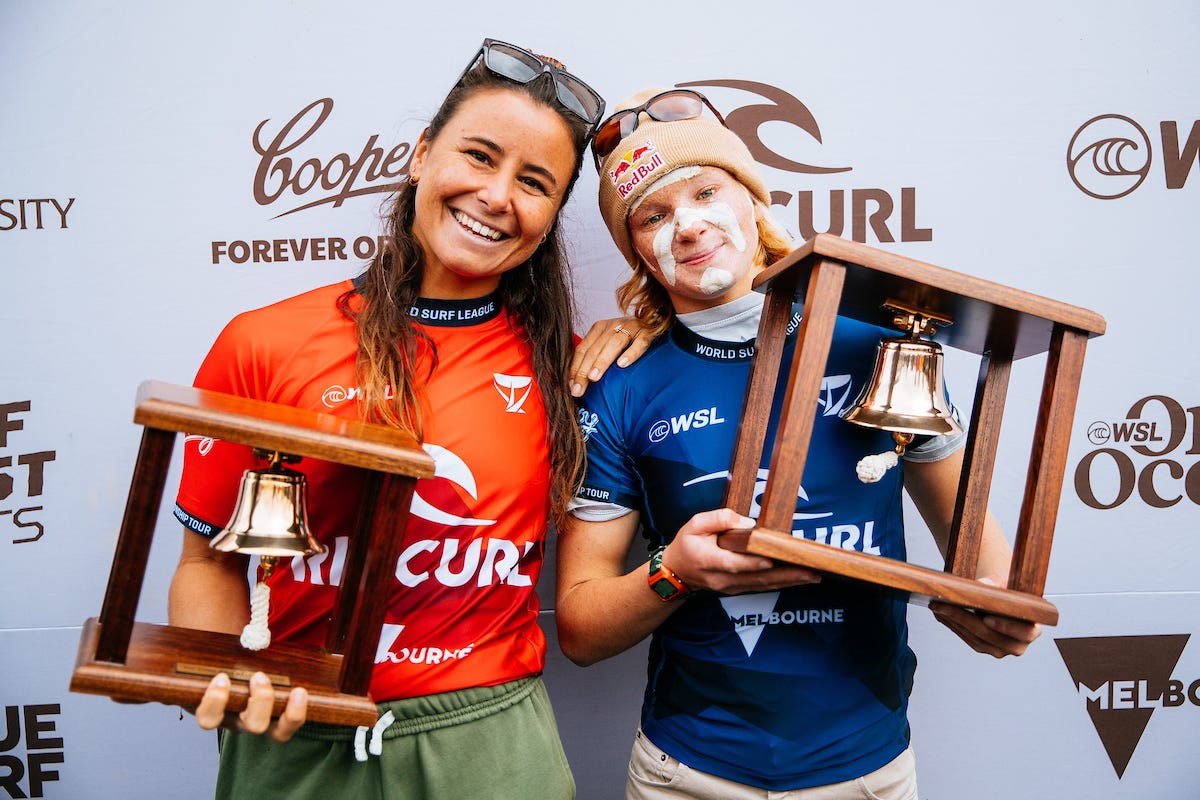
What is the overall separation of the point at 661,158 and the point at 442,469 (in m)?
0.78

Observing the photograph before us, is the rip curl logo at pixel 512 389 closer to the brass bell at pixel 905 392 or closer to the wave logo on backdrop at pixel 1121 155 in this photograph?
the brass bell at pixel 905 392

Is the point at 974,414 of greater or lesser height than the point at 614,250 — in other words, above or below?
below

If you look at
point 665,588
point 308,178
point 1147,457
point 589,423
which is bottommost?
point 665,588

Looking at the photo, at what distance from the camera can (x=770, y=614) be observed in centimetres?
160

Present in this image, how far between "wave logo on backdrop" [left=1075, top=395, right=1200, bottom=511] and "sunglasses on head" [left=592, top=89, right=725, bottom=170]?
1406 mm

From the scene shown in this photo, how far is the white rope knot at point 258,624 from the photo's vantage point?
4.20ft

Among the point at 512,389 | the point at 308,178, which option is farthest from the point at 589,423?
the point at 308,178

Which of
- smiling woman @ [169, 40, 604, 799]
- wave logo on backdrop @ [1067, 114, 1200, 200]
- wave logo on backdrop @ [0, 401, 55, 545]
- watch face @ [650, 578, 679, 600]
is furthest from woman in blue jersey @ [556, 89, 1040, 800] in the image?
wave logo on backdrop @ [0, 401, 55, 545]

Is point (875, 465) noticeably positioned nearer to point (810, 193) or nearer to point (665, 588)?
point (665, 588)

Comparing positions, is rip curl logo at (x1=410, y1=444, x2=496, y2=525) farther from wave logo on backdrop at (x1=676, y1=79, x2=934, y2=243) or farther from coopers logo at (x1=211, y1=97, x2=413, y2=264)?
wave logo on backdrop at (x1=676, y1=79, x2=934, y2=243)

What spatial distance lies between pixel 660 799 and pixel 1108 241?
1.87 m

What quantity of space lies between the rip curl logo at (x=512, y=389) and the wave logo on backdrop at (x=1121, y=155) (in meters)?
1.65

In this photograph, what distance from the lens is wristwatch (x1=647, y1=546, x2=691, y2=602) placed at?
1.48 metres

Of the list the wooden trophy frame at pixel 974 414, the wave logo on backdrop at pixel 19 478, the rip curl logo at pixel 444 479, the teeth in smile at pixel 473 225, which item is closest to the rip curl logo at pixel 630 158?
the teeth in smile at pixel 473 225
